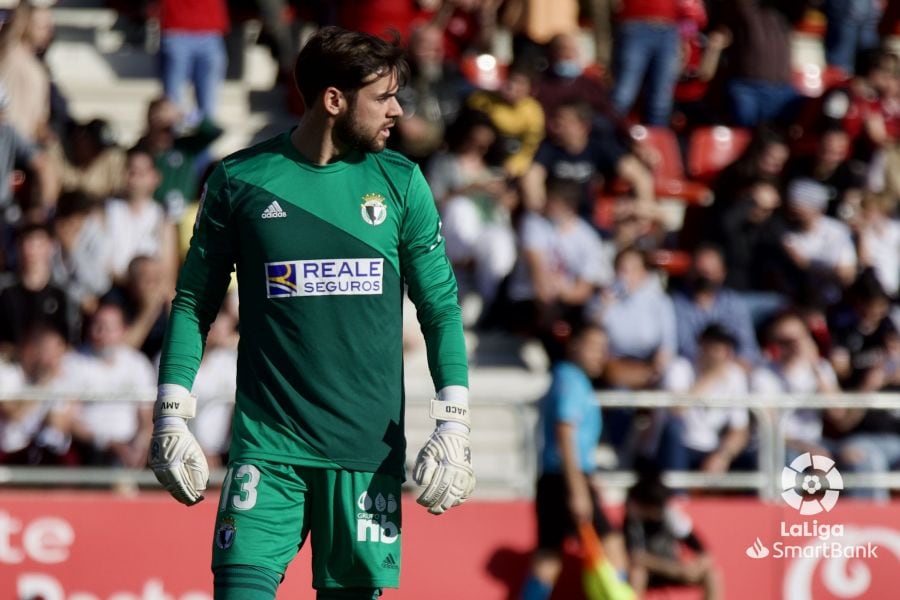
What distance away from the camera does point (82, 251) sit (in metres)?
11.4

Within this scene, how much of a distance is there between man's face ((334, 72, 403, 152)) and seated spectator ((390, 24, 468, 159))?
6824 mm

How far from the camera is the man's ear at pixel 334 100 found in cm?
513

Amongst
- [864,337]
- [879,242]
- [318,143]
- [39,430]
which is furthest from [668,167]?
[318,143]

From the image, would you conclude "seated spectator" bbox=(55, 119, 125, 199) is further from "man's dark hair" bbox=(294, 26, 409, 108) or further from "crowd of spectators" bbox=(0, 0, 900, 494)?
"man's dark hair" bbox=(294, 26, 409, 108)

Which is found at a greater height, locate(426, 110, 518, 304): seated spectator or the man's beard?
locate(426, 110, 518, 304): seated spectator

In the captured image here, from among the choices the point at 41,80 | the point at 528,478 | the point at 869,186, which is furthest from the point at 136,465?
the point at 869,186

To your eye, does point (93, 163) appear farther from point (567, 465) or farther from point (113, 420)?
point (567, 465)

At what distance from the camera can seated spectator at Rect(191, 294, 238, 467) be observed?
389 inches

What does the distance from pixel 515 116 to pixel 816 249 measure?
7.95 ft

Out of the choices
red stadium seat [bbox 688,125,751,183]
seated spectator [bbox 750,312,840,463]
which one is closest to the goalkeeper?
seated spectator [bbox 750,312,840,463]

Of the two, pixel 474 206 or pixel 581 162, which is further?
pixel 581 162

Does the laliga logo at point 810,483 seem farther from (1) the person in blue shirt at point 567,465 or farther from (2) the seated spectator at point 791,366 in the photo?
(1) the person in blue shirt at point 567,465

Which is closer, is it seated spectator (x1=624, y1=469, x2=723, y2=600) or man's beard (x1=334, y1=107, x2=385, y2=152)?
man's beard (x1=334, y1=107, x2=385, y2=152)

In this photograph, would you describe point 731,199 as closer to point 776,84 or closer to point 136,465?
point 776,84
